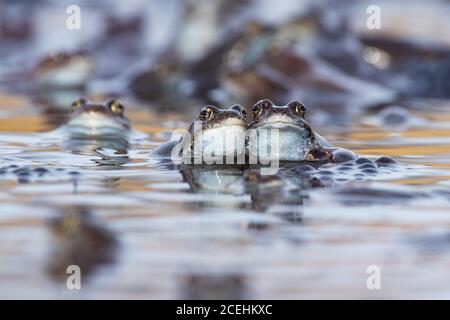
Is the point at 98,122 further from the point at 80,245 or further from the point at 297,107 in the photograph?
the point at 80,245

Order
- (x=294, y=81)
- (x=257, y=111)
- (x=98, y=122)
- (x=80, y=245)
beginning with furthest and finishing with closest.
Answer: (x=294, y=81), (x=98, y=122), (x=257, y=111), (x=80, y=245)

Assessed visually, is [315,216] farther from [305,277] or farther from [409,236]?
[305,277]

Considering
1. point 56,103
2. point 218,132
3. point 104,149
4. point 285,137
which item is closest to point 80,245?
point 218,132

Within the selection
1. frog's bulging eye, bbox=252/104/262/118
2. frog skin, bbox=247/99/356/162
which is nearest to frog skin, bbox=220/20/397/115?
frog skin, bbox=247/99/356/162

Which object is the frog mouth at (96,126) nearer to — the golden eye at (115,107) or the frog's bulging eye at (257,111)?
the golden eye at (115,107)

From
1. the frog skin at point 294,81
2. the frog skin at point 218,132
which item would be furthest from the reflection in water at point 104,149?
the frog skin at point 294,81

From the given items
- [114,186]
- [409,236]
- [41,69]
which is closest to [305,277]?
[409,236]

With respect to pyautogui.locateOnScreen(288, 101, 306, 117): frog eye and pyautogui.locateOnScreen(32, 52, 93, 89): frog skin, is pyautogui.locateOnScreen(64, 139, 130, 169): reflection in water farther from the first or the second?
pyautogui.locateOnScreen(32, 52, 93, 89): frog skin
